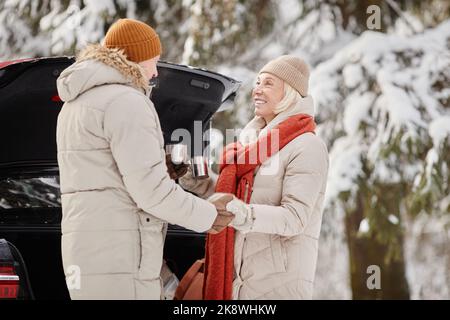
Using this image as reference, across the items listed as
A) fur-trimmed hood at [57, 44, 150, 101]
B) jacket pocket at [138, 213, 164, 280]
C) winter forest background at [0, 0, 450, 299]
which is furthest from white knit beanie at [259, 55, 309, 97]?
winter forest background at [0, 0, 450, 299]

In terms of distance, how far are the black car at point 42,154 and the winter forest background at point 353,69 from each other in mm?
3252

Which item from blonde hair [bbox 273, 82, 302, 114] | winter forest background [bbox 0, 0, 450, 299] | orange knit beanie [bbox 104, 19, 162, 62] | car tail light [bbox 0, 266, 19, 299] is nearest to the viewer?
orange knit beanie [bbox 104, 19, 162, 62]

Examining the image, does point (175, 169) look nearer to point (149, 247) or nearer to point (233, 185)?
point (233, 185)

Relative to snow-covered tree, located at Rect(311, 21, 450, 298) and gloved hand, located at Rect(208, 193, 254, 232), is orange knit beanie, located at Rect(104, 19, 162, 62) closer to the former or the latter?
gloved hand, located at Rect(208, 193, 254, 232)

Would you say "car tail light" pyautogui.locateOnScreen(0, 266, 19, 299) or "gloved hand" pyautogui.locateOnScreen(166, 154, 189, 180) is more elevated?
"gloved hand" pyautogui.locateOnScreen(166, 154, 189, 180)

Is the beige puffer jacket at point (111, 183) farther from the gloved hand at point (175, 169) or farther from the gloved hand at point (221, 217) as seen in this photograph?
the gloved hand at point (175, 169)

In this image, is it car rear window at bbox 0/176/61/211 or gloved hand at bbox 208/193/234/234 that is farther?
car rear window at bbox 0/176/61/211

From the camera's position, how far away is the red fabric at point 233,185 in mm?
3463

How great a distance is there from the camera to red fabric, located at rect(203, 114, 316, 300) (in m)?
3.46

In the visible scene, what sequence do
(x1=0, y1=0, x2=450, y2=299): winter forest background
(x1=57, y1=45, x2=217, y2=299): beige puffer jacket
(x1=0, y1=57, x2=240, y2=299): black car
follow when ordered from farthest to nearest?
(x1=0, y1=0, x2=450, y2=299): winter forest background < (x1=0, y1=57, x2=240, y2=299): black car < (x1=57, y1=45, x2=217, y2=299): beige puffer jacket

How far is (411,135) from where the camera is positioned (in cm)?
707

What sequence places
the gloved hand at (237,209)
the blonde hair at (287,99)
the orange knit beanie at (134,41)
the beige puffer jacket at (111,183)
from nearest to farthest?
1. the beige puffer jacket at (111,183)
2. the orange knit beanie at (134,41)
3. the gloved hand at (237,209)
4. the blonde hair at (287,99)

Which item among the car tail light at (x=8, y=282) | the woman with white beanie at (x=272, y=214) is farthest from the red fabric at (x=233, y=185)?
the car tail light at (x=8, y=282)
